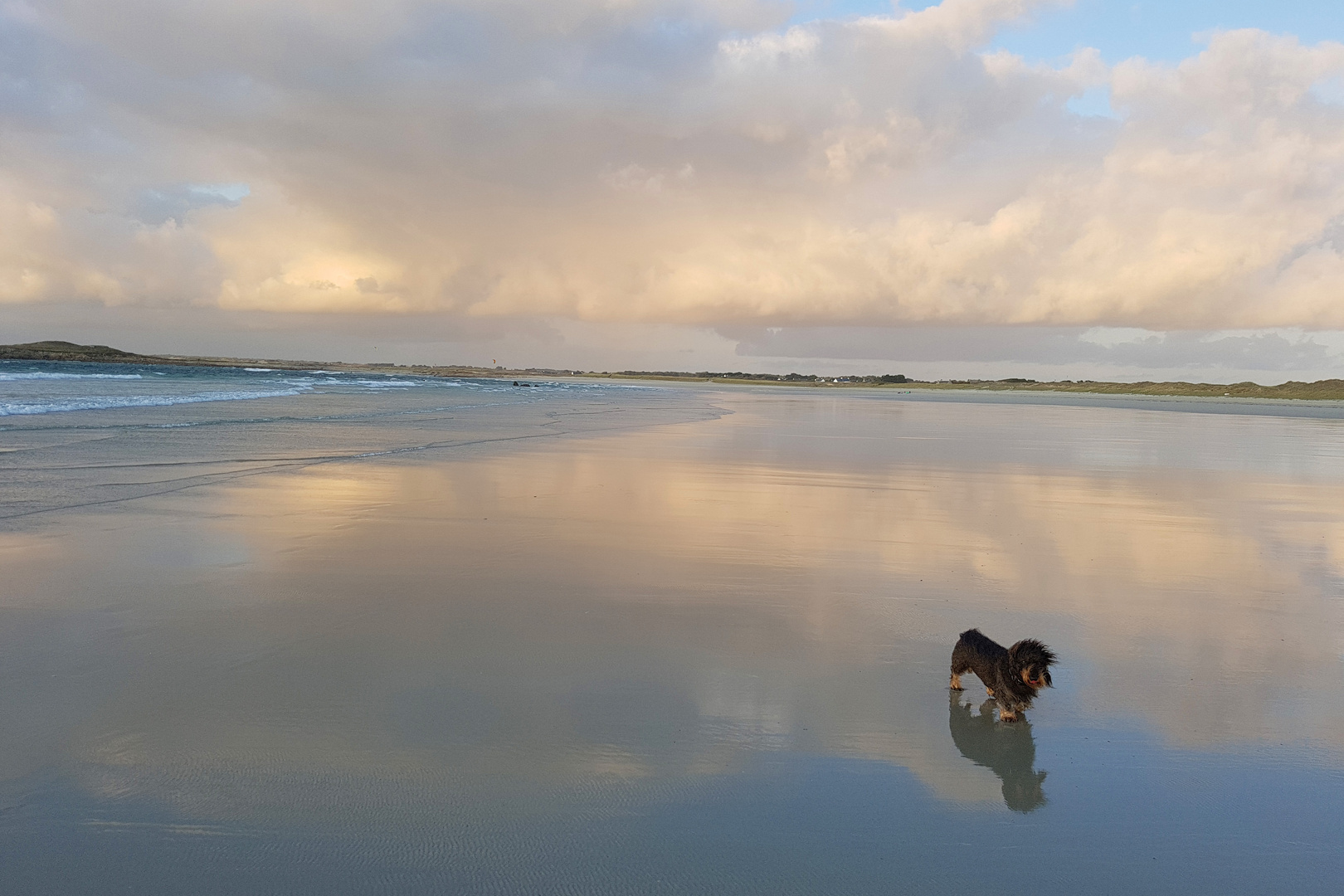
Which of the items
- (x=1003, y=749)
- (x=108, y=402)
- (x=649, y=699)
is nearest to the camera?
(x=1003, y=749)

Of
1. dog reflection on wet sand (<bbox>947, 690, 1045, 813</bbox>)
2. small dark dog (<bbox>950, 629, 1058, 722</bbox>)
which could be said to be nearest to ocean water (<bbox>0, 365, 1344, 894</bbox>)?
dog reflection on wet sand (<bbox>947, 690, 1045, 813</bbox>)

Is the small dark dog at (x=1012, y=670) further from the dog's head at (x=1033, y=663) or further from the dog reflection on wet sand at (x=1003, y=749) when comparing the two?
the dog reflection on wet sand at (x=1003, y=749)

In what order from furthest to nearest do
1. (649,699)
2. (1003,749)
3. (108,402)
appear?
(108,402), (649,699), (1003,749)

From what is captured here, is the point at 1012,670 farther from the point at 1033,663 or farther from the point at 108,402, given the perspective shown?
the point at 108,402

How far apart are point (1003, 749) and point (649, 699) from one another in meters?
1.85

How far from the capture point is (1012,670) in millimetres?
4379

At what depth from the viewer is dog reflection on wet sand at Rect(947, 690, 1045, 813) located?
12.3ft

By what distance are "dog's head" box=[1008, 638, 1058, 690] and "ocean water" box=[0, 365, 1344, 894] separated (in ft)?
0.93

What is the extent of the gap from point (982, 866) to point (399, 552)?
6.05 metres

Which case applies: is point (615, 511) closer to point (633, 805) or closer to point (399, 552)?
point (399, 552)

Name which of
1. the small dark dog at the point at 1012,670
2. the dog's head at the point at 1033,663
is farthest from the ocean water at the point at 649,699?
the dog's head at the point at 1033,663

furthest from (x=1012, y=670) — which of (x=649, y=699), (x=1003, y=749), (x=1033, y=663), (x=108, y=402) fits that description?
(x=108, y=402)

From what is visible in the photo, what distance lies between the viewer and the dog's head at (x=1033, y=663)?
433 cm

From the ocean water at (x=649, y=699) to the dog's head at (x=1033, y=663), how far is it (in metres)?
0.28
